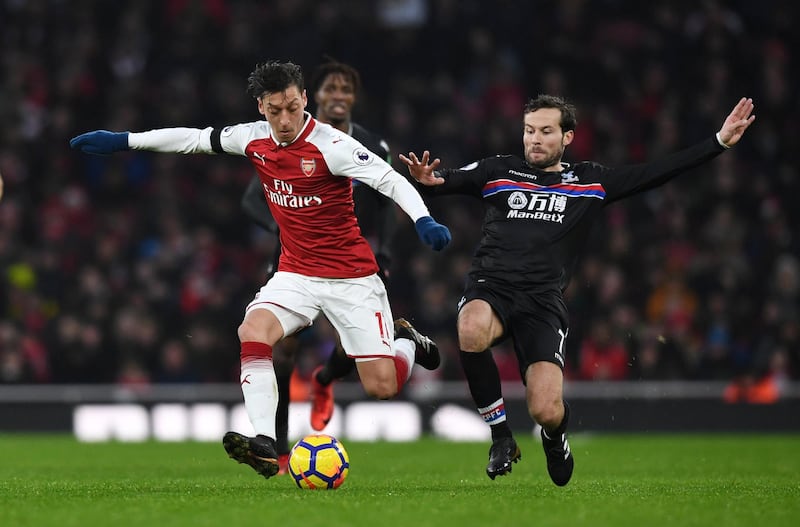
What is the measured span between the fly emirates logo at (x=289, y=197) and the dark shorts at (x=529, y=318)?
0.99m

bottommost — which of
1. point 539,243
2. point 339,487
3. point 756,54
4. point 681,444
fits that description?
point 681,444

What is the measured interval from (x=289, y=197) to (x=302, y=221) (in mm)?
164

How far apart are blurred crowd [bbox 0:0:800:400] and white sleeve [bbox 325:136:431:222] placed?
780 cm

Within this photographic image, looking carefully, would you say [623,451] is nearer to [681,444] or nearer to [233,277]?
[681,444]

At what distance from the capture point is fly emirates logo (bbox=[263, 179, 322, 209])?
716 cm

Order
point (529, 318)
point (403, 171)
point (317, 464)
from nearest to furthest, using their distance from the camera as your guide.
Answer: point (317, 464)
point (529, 318)
point (403, 171)

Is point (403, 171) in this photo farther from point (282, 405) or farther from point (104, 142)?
point (104, 142)

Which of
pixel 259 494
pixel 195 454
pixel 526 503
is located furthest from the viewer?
pixel 195 454

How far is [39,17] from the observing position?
19.0 meters

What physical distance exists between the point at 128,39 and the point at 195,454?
9032mm

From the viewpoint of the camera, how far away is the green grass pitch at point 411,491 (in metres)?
5.36

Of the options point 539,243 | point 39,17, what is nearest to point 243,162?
point 39,17

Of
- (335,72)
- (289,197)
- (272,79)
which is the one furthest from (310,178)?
(335,72)

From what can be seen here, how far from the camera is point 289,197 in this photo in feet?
23.5
